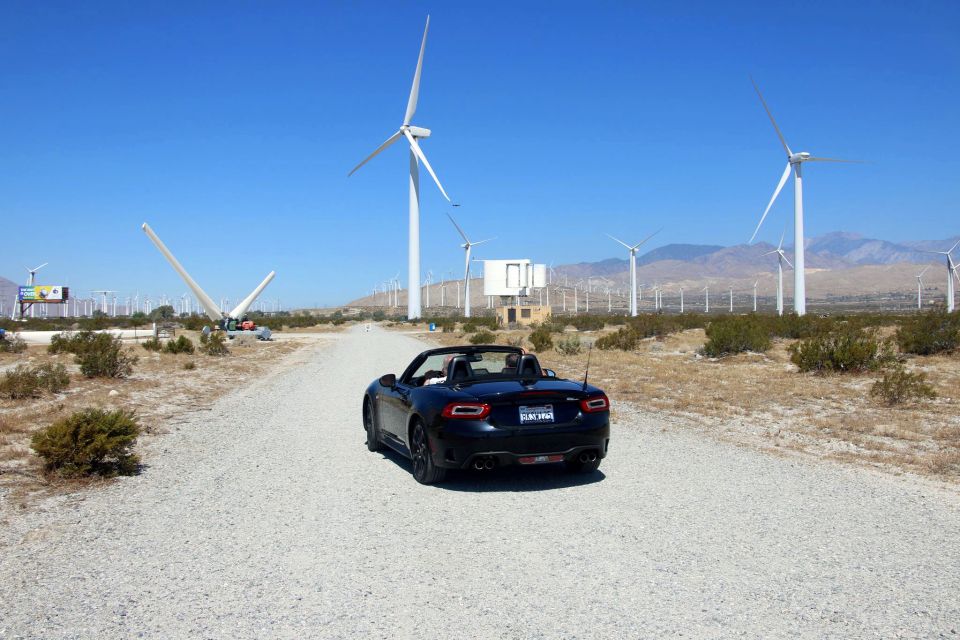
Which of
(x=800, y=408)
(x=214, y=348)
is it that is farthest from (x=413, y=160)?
(x=800, y=408)

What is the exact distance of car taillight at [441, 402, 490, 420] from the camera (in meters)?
7.87

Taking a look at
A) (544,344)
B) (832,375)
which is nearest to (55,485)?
(832,375)

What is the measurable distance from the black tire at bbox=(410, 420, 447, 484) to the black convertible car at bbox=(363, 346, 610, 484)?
0.01m

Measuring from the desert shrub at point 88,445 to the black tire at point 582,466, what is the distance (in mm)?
5159

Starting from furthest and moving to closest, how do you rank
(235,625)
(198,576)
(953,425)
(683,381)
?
(683,381)
(953,425)
(198,576)
(235,625)

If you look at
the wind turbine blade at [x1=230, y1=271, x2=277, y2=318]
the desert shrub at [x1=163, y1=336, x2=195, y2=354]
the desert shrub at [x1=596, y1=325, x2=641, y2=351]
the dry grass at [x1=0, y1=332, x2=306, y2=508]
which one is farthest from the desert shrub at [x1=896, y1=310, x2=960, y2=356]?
the wind turbine blade at [x1=230, y1=271, x2=277, y2=318]

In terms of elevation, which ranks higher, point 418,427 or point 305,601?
point 418,427

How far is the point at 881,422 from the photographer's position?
12812mm

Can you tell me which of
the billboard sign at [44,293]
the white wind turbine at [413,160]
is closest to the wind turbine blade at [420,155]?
the white wind turbine at [413,160]

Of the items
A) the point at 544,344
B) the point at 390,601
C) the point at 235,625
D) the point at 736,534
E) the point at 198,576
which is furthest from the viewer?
the point at 544,344

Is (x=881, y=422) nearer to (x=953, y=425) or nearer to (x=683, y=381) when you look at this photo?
(x=953, y=425)

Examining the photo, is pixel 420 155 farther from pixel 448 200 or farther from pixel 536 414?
pixel 536 414

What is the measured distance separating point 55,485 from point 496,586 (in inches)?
230

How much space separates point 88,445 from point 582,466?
563 cm
